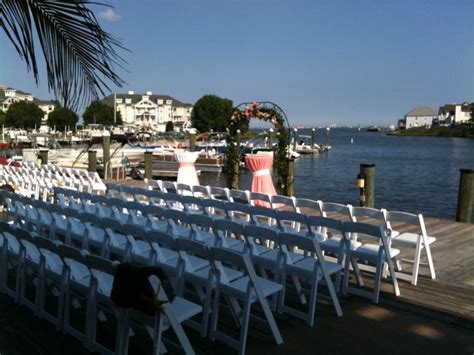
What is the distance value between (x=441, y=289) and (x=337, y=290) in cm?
115

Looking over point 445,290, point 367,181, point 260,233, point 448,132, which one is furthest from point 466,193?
point 448,132

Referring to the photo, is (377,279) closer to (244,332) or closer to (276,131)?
(244,332)

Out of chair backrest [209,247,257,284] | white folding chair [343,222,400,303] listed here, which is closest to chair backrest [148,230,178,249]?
chair backrest [209,247,257,284]

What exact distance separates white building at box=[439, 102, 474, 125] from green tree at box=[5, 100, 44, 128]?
4694 inches

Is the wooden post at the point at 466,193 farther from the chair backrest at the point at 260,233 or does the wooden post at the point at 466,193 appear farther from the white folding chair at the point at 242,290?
the white folding chair at the point at 242,290

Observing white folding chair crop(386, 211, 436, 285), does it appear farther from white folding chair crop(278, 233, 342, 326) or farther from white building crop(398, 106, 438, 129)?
white building crop(398, 106, 438, 129)

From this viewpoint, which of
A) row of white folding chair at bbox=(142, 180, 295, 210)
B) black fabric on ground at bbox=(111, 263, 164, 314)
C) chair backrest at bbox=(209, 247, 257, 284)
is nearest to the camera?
black fabric on ground at bbox=(111, 263, 164, 314)

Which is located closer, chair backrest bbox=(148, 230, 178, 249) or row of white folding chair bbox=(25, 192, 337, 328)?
chair backrest bbox=(148, 230, 178, 249)

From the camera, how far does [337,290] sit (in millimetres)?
4883

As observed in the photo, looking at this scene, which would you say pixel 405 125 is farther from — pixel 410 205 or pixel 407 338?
pixel 407 338

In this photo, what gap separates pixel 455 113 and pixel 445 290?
172224 mm

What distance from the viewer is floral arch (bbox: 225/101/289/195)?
36.3ft

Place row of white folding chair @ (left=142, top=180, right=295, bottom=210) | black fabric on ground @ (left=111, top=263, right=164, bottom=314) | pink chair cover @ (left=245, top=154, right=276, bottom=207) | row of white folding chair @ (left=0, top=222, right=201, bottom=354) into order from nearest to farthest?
black fabric on ground @ (left=111, top=263, right=164, bottom=314)
row of white folding chair @ (left=0, top=222, right=201, bottom=354)
row of white folding chair @ (left=142, top=180, right=295, bottom=210)
pink chair cover @ (left=245, top=154, right=276, bottom=207)

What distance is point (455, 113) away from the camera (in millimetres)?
161000
